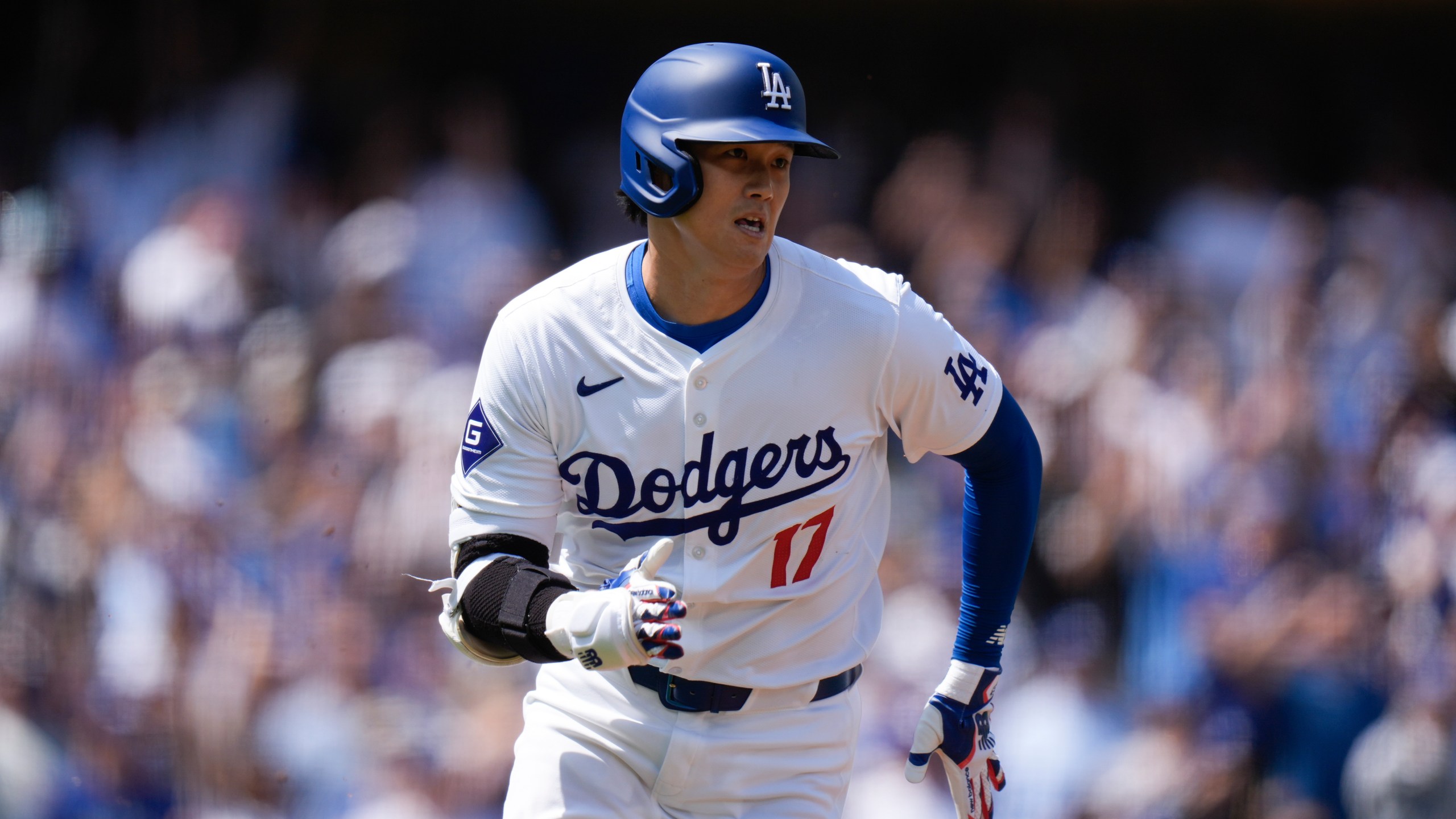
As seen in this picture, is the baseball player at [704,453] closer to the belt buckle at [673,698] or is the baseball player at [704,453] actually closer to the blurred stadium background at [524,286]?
the belt buckle at [673,698]

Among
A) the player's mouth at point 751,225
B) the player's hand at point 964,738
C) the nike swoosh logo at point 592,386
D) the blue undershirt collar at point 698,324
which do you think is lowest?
the player's hand at point 964,738

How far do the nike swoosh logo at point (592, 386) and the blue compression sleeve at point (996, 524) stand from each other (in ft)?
2.33

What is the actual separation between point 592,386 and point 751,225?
0.41m

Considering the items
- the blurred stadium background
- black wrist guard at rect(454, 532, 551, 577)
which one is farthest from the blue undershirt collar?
the blurred stadium background

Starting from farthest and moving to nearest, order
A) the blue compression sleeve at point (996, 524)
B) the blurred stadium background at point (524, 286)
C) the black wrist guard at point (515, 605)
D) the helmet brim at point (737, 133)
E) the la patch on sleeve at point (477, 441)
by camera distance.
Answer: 1. the blurred stadium background at point (524, 286)
2. the blue compression sleeve at point (996, 524)
3. the la patch on sleeve at point (477, 441)
4. the helmet brim at point (737, 133)
5. the black wrist guard at point (515, 605)

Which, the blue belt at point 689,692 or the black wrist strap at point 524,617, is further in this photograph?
the blue belt at point 689,692

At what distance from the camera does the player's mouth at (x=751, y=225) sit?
2322 mm

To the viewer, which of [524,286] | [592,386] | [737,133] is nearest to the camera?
[737,133]

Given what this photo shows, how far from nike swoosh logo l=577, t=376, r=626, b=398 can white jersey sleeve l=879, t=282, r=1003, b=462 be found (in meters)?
0.50

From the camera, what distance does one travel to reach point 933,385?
2484mm

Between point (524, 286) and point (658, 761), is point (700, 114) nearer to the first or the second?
point (658, 761)

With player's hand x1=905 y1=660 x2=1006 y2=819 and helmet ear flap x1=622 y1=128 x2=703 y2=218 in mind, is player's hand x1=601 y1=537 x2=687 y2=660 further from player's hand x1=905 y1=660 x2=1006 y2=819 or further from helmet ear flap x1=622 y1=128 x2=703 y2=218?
player's hand x1=905 y1=660 x2=1006 y2=819

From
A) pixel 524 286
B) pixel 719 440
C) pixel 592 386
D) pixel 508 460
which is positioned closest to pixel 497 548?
pixel 508 460

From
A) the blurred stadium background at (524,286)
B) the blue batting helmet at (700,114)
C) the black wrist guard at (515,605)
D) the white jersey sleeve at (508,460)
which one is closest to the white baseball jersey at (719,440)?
the white jersey sleeve at (508,460)
